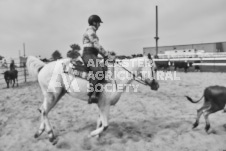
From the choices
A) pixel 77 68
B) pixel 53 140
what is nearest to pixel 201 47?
pixel 77 68

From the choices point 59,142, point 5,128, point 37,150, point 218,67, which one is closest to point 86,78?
point 59,142

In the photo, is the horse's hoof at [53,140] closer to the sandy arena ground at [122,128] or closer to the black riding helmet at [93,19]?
the sandy arena ground at [122,128]

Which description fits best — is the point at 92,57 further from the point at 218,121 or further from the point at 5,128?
the point at 218,121

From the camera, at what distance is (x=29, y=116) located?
559cm

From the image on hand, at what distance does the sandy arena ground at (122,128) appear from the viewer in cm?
374

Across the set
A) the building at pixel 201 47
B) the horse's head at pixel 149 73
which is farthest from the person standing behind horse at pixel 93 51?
the building at pixel 201 47

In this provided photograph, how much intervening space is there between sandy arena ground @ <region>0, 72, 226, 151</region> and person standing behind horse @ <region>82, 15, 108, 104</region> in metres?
1.04

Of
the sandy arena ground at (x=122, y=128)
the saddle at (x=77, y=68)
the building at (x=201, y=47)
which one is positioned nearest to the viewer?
the sandy arena ground at (x=122, y=128)

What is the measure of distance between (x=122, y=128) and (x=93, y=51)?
6.86ft

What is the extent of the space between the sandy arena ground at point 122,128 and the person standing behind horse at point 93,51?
1043 millimetres

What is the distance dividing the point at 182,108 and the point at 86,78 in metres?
3.76

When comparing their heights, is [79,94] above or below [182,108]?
above

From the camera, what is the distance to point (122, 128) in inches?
184

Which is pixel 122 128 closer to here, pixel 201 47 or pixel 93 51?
pixel 93 51
